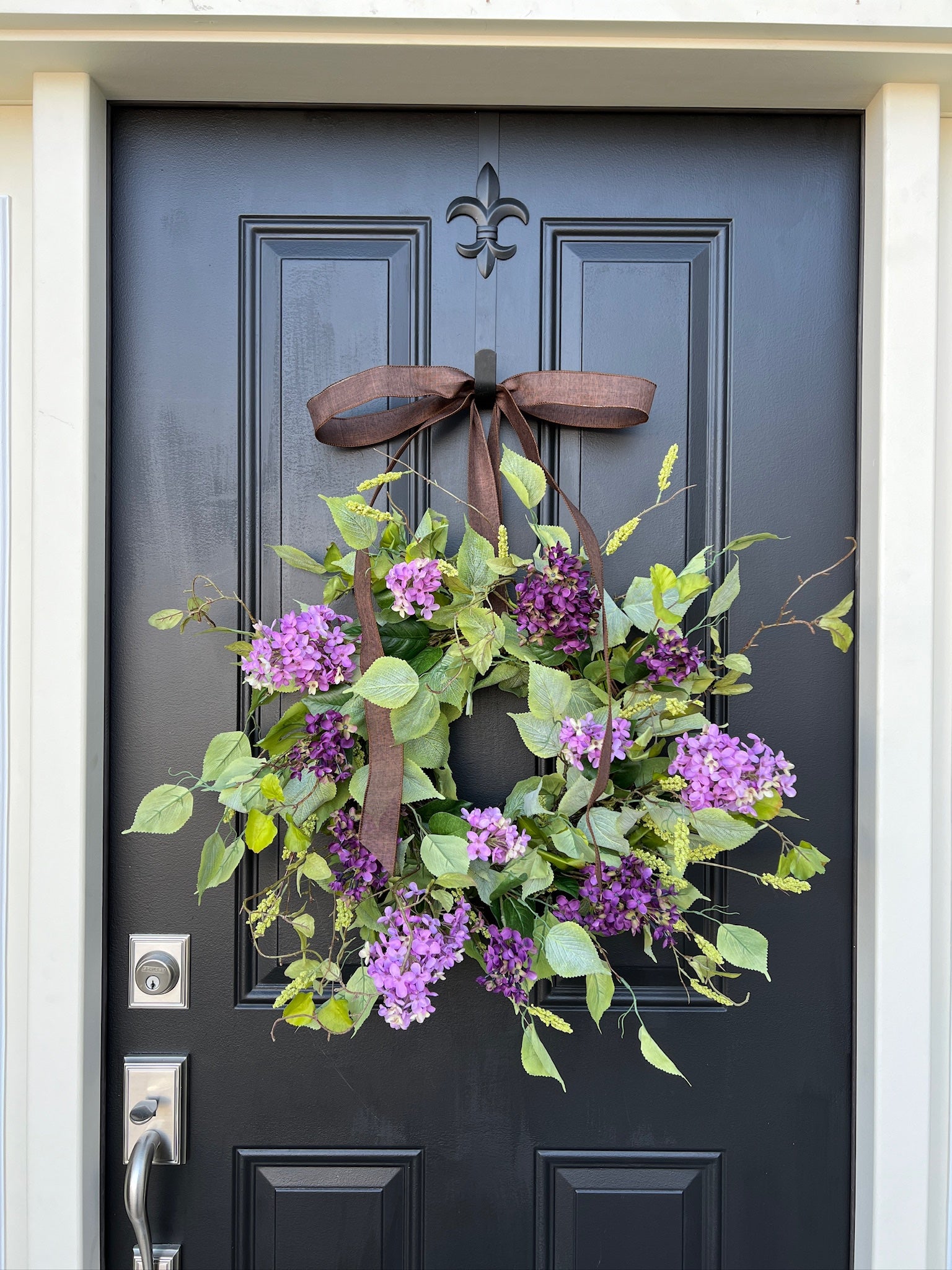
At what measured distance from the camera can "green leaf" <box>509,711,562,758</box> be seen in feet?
2.45

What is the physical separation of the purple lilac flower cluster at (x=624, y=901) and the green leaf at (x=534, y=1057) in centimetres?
11

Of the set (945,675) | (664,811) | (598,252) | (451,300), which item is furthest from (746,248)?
(664,811)

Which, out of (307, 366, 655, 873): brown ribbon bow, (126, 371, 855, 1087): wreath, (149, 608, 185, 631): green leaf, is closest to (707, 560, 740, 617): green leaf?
(126, 371, 855, 1087): wreath

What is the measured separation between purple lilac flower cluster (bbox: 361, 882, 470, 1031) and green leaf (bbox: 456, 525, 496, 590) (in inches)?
11.9

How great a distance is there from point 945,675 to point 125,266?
1.07 metres

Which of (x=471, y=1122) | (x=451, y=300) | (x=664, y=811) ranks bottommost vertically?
(x=471, y=1122)

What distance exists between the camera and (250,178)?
927mm

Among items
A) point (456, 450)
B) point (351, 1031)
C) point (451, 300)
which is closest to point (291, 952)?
point (351, 1031)

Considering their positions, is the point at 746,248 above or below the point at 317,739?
above

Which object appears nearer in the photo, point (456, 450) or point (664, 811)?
point (664, 811)

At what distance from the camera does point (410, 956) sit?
0.73 m

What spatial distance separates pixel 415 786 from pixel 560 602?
0.74 ft

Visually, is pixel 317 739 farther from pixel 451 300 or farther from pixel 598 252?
pixel 598 252

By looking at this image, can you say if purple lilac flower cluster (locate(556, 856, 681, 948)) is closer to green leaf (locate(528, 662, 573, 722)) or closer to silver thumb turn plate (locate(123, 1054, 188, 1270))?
green leaf (locate(528, 662, 573, 722))
